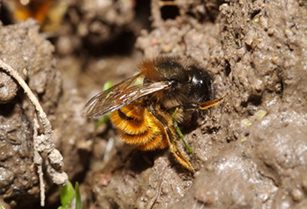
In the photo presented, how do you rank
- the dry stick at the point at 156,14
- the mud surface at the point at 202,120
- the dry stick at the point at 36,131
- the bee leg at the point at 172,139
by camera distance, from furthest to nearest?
the dry stick at the point at 156,14
the dry stick at the point at 36,131
the bee leg at the point at 172,139
the mud surface at the point at 202,120

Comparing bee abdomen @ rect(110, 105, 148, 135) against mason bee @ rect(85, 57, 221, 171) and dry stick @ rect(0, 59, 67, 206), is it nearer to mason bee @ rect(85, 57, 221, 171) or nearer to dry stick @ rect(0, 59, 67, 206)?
mason bee @ rect(85, 57, 221, 171)

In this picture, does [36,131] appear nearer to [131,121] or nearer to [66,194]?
[66,194]

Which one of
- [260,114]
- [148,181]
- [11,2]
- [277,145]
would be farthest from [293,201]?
[11,2]

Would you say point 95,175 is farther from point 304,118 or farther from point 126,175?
point 304,118

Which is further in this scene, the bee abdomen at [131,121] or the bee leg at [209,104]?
the bee abdomen at [131,121]

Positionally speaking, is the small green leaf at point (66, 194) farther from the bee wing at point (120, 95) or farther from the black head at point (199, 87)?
the black head at point (199, 87)

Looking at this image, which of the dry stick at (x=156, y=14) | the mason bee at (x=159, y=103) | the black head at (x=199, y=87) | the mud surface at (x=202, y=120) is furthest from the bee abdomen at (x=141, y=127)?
the dry stick at (x=156, y=14)

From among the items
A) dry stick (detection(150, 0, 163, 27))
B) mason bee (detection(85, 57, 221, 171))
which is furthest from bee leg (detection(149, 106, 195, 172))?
dry stick (detection(150, 0, 163, 27))
